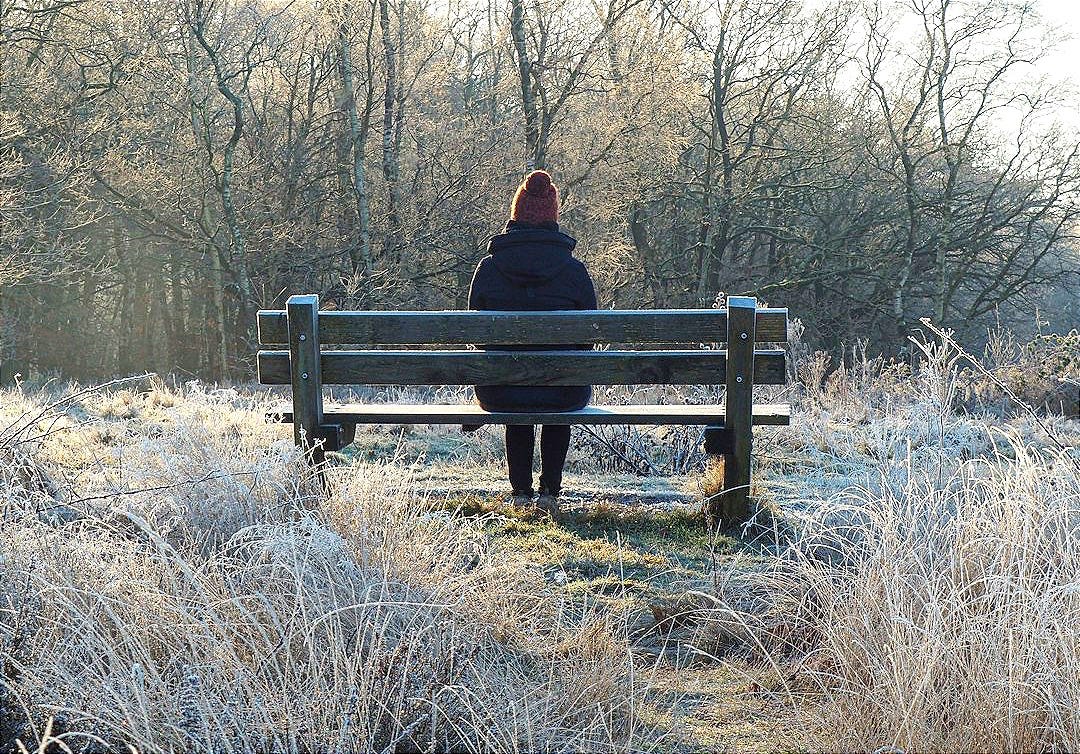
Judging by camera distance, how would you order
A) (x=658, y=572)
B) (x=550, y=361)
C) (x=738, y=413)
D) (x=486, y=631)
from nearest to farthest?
(x=486, y=631), (x=658, y=572), (x=738, y=413), (x=550, y=361)

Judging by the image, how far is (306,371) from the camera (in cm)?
482

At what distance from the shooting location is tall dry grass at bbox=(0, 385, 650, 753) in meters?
2.40

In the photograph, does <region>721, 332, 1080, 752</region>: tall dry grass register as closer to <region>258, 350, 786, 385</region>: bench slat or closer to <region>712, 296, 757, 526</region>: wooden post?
<region>712, 296, 757, 526</region>: wooden post

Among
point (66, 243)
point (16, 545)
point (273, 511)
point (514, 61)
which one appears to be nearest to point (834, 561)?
point (273, 511)

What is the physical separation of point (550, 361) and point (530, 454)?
2.27 feet

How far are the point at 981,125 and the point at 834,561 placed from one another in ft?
73.0

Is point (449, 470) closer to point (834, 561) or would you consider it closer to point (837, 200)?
point (834, 561)

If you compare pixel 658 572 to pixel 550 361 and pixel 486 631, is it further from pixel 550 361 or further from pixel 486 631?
pixel 486 631

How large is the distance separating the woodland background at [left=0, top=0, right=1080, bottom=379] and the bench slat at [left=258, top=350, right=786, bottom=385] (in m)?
14.5

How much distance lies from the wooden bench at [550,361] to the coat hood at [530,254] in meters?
0.48

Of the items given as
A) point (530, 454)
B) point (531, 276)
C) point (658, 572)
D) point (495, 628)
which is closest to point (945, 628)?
point (495, 628)

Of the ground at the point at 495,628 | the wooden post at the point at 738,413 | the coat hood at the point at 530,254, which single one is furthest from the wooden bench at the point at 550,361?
the ground at the point at 495,628

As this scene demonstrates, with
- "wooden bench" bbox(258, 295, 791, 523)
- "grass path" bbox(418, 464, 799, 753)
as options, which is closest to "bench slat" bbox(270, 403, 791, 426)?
"wooden bench" bbox(258, 295, 791, 523)

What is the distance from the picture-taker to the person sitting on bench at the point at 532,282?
523 cm
